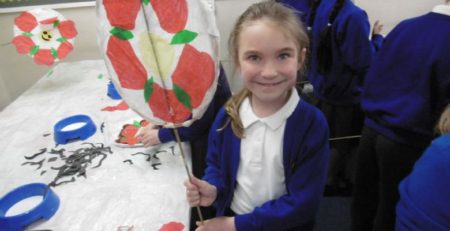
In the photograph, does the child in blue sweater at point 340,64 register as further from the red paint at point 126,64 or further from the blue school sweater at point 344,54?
the red paint at point 126,64

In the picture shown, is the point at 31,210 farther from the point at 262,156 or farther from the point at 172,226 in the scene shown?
the point at 262,156

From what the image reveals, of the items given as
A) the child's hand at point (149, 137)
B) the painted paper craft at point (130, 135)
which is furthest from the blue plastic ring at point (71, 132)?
the child's hand at point (149, 137)

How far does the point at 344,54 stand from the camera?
1.63m

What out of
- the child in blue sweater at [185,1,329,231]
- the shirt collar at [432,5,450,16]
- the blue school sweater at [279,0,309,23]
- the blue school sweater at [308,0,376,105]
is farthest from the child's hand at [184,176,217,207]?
the blue school sweater at [279,0,309,23]

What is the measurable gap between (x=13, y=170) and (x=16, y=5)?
182 centimetres

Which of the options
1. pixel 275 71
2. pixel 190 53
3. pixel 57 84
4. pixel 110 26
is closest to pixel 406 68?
pixel 275 71

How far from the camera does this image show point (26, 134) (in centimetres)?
136

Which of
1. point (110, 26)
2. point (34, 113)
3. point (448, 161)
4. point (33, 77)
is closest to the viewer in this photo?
point (448, 161)

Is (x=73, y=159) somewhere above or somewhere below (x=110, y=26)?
below

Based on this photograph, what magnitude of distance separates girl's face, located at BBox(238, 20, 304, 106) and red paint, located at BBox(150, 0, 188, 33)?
6.6 inches

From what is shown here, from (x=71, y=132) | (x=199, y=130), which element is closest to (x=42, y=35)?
(x=71, y=132)

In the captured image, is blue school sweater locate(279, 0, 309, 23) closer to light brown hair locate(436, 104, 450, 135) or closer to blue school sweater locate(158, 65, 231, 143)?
blue school sweater locate(158, 65, 231, 143)

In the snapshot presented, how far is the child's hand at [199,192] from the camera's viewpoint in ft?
2.53

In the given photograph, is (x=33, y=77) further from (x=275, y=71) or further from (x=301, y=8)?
(x=275, y=71)
